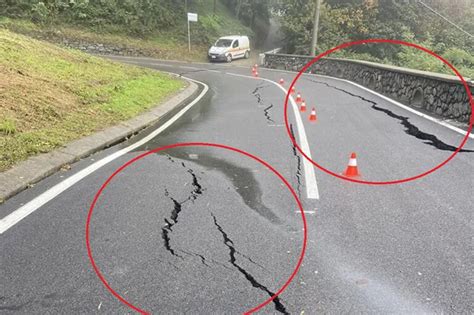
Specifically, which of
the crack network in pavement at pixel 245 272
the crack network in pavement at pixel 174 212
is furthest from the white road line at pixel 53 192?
the crack network in pavement at pixel 245 272

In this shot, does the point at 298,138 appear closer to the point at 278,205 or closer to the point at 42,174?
the point at 278,205

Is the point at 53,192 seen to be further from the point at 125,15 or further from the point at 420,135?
the point at 125,15

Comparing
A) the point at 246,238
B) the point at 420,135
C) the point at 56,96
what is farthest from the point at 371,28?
the point at 246,238

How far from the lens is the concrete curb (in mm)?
4648

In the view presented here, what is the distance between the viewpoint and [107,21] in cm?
3334

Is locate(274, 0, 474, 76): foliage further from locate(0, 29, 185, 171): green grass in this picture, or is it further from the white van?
locate(0, 29, 185, 171): green grass

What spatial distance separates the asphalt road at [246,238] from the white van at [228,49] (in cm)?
2626

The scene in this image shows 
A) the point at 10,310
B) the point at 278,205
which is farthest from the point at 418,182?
the point at 10,310

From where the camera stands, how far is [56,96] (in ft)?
27.9

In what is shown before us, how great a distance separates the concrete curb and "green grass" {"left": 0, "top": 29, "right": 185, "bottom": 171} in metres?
0.17

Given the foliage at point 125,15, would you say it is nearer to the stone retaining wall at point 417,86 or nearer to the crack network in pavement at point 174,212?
the stone retaining wall at point 417,86

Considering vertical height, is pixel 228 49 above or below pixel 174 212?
above

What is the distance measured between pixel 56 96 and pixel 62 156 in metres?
3.41

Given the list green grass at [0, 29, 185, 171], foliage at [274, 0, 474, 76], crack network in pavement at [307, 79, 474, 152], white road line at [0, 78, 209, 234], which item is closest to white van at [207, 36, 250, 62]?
foliage at [274, 0, 474, 76]
